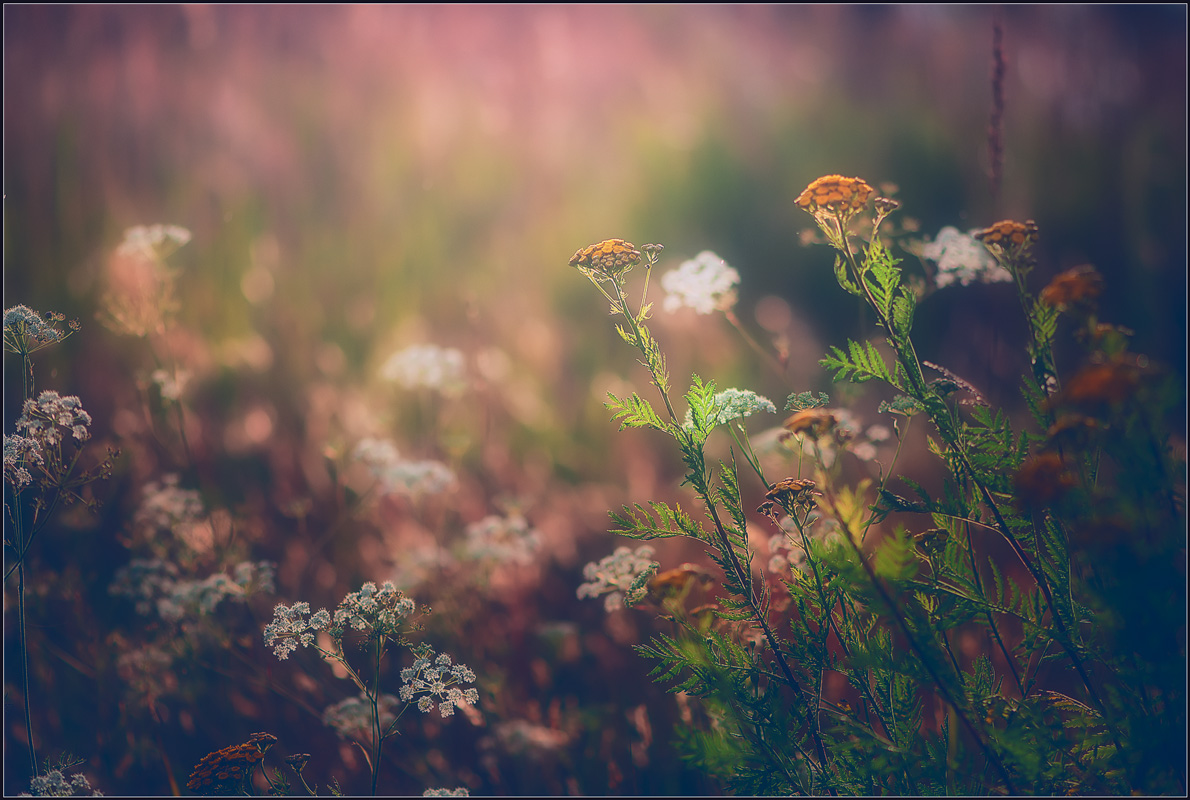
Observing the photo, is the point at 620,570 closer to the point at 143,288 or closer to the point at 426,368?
the point at 426,368

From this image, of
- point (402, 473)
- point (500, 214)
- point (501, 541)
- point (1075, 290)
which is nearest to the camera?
point (1075, 290)

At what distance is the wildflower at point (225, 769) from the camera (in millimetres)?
1460

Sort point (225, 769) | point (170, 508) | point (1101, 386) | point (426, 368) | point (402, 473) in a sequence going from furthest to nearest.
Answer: point (426, 368) → point (402, 473) → point (170, 508) → point (225, 769) → point (1101, 386)

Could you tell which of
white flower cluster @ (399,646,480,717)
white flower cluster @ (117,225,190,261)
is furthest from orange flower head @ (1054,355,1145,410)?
white flower cluster @ (117,225,190,261)

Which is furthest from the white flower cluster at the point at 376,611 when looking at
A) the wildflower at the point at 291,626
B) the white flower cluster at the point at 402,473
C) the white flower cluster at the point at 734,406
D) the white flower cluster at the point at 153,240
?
the white flower cluster at the point at 153,240

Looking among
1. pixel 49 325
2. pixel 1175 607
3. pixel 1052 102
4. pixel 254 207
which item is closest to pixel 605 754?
pixel 1175 607

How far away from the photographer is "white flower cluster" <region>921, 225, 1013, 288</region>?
2238 mm

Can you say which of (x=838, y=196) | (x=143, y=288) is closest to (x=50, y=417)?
(x=143, y=288)

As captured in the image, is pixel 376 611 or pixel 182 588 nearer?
pixel 376 611

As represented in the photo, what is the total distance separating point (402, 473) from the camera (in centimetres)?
280

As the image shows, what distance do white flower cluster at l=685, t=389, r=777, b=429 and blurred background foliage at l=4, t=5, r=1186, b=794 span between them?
1.35 meters

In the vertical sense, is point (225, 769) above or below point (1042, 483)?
below

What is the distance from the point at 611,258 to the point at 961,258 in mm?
1475

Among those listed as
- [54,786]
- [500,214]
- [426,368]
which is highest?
[500,214]
